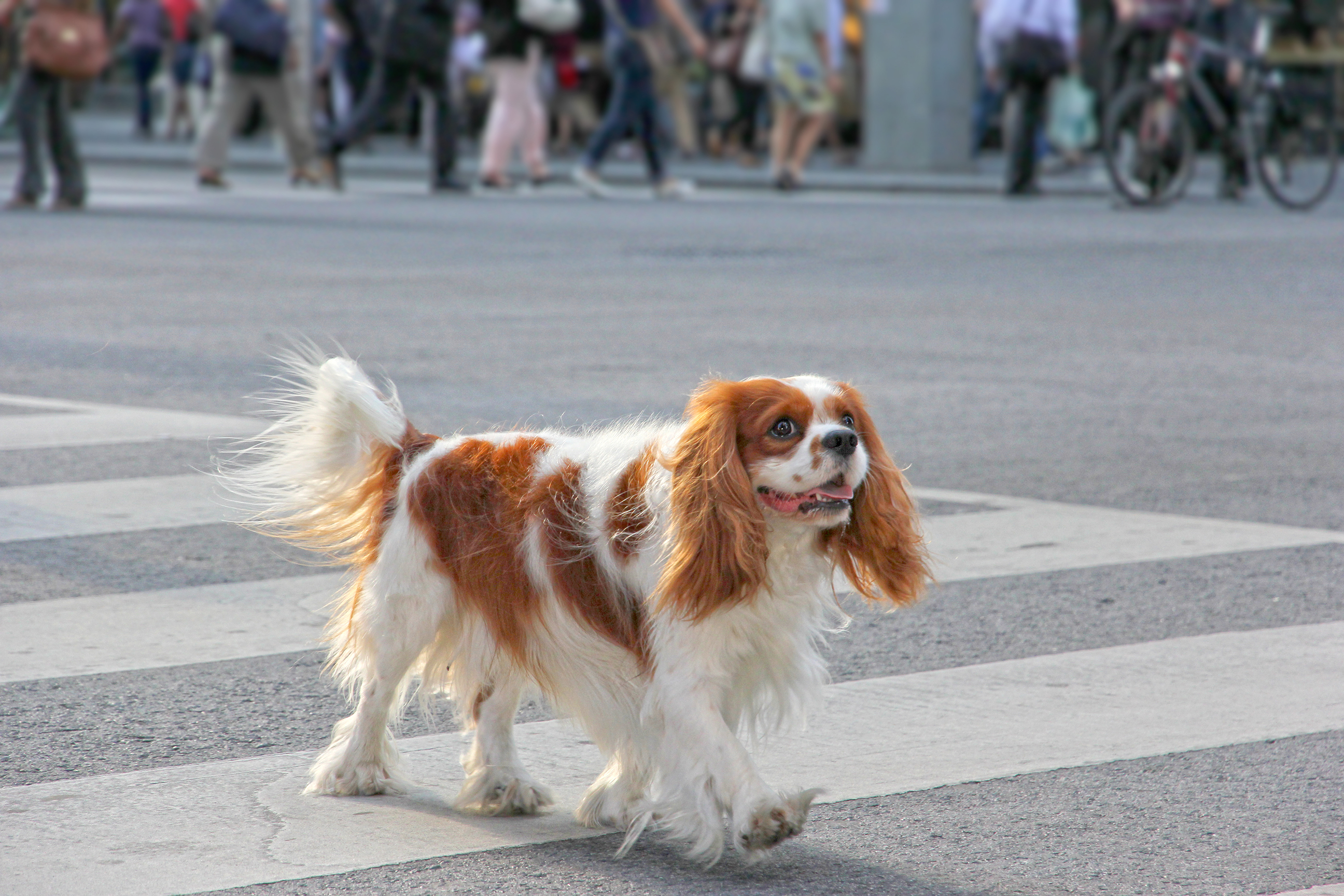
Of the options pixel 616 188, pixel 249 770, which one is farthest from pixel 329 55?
pixel 249 770

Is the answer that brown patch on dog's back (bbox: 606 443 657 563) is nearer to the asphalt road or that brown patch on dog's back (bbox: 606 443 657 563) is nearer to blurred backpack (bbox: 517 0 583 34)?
the asphalt road

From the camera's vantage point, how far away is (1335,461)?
684cm

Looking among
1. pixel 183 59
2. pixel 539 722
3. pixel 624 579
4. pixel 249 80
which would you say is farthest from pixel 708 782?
pixel 183 59

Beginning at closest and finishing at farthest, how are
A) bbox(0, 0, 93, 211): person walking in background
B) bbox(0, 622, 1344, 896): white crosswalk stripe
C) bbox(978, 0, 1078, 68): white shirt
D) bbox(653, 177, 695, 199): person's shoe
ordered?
bbox(0, 622, 1344, 896): white crosswalk stripe < bbox(0, 0, 93, 211): person walking in background < bbox(978, 0, 1078, 68): white shirt < bbox(653, 177, 695, 199): person's shoe

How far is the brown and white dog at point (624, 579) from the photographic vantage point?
124 inches

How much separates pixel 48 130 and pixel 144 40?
14.9 metres

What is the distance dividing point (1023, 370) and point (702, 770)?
5.71 m

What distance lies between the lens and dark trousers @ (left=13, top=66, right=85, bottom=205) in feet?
50.0

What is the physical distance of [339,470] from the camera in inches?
146

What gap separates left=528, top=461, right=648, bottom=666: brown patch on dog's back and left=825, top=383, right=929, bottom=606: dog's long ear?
35cm

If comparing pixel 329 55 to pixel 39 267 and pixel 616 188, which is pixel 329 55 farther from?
pixel 39 267

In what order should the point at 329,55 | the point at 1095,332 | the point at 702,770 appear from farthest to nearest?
the point at 329,55 < the point at 1095,332 < the point at 702,770

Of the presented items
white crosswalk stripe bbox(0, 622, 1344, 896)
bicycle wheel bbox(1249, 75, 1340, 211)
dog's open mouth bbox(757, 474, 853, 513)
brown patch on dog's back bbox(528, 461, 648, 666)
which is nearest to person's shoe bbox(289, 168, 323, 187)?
bicycle wheel bbox(1249, 75, 1340, 211)

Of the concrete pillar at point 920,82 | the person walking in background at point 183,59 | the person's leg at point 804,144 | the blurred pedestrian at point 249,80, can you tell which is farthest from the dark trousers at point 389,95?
the person walking in background at point 183,59
